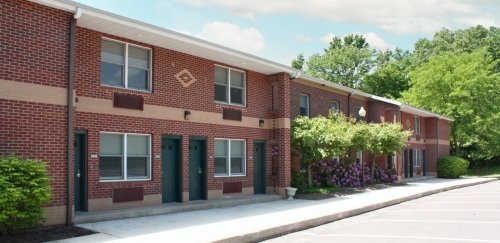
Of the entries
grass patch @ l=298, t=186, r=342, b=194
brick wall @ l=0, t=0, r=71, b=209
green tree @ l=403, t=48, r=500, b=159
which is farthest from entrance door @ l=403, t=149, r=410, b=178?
brick wall @ l=0, t=0, r=71, b=209

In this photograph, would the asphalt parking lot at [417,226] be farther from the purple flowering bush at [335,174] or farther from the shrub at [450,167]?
the shrub at [450,167]

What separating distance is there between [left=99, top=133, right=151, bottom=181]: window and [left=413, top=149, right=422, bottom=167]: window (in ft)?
81.5

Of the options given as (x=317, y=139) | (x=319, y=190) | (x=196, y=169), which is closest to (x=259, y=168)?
(x=317, y=139)

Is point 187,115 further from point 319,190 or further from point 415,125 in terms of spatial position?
point 415,125

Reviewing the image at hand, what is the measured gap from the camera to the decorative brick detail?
51.5ft

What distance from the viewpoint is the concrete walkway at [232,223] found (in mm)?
10180

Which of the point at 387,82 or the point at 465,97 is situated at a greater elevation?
the point at 387,82

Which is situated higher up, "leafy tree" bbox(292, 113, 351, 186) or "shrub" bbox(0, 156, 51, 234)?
"leafy tree" bbox(292, 113, 351, 186)

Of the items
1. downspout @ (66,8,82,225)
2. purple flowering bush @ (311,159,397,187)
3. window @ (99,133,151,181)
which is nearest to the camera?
downspout @ (66,8,82,225)

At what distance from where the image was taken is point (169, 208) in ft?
45.8

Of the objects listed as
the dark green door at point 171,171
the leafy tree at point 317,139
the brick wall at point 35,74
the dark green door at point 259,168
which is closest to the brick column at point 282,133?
the dark green door at point 259,168

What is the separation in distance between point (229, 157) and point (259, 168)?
188 centimetres

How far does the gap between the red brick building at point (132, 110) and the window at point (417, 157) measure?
52.1ft

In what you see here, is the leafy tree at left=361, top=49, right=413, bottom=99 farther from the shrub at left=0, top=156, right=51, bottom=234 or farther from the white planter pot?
the shrub at left=0, top=156, right=51, bottom=234
